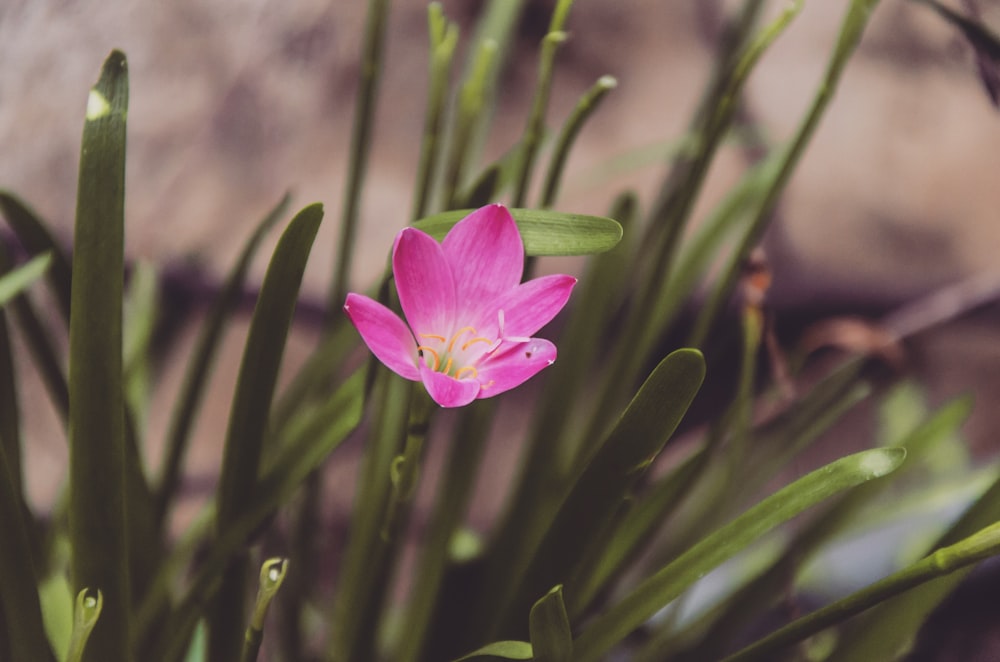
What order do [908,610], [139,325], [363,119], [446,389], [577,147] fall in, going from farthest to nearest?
[577,147] < [139,325] < [363,119] < [908,610] < [446,389]

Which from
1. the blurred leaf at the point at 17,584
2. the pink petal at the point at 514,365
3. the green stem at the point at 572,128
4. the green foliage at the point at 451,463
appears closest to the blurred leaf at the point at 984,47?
the green foliage at the point at 451,463

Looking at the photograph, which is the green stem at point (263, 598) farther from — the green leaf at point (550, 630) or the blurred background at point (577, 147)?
the blurred background at point (577, 147)

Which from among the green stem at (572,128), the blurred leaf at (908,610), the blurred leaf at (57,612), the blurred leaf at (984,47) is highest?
the blurred leaf at (984,47)

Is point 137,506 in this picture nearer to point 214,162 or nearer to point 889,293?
point 214,162

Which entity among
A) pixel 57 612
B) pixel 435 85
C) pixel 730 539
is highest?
pixel 435 85

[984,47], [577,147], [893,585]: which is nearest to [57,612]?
[893,585]

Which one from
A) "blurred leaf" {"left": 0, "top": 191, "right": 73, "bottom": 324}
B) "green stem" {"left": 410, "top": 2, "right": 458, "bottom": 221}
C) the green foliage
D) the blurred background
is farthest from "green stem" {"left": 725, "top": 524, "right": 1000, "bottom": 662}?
the blurred background

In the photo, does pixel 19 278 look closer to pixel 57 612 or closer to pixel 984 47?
pixel 57 612
